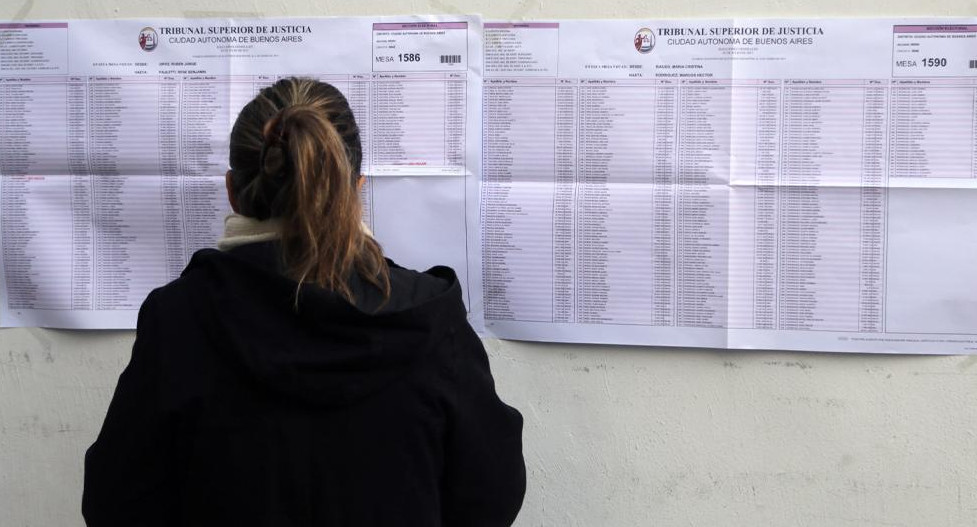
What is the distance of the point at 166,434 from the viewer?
113 cm

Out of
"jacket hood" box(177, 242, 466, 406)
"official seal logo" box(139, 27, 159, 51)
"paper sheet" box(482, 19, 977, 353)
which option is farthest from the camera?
"official seal logo" box(139, 27, 159, 51)

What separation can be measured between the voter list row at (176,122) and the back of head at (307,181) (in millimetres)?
574

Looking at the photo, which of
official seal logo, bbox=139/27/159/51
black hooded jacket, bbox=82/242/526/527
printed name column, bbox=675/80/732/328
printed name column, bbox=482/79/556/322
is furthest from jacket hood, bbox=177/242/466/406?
official seal logo, bbox=139/27/159/51

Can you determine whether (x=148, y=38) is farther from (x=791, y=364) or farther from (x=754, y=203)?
(x=791, y=364)

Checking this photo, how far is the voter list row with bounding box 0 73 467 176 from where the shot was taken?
5.72 feet

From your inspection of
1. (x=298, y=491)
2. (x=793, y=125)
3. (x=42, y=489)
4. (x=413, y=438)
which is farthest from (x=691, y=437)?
(x=42, y=489)

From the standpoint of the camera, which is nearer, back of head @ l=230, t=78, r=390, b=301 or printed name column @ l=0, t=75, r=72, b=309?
back of head @ l=230, t=78, r=390, b=301

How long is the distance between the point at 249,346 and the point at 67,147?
101cm

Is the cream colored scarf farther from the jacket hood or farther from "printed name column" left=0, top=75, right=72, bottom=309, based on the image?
"printed name column" left=0, top=75, right=72, bottom=309

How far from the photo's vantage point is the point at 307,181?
109 centimetres

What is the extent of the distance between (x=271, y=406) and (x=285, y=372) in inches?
2.5

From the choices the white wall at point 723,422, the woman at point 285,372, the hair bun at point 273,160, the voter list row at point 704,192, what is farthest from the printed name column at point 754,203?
the hair bun at point 273,160

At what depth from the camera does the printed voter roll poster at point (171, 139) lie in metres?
1.74

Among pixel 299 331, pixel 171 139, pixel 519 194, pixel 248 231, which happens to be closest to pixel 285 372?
pixel 299 331
